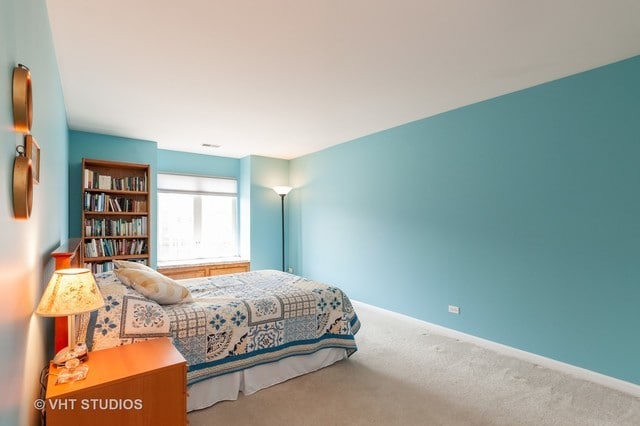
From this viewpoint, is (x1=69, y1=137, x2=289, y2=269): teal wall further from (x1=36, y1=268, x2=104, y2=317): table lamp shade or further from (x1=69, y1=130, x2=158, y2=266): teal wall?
(x1=36, y1=268, x2=104, y2=317): table lamp shade

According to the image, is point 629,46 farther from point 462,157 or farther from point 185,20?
point 185,20

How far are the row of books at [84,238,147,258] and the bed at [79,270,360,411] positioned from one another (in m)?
1.88

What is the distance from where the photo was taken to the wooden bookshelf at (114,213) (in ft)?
13.9

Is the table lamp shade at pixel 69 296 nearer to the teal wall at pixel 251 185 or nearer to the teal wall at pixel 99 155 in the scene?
the teal wall at pixel 99 155

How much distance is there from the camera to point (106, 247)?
14.3 feet

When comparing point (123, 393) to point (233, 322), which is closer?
point (123, 393)

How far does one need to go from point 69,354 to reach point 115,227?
330 cm

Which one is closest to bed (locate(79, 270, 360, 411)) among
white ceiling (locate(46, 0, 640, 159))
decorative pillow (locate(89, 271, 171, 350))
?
decorative pillow (locate(89, 271, 171, 350))

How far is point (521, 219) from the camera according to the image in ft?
10.1

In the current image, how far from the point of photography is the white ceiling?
1949 millimetres

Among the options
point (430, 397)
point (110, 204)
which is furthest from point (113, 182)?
point (430, 397)

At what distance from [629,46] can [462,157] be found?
59.6 inches

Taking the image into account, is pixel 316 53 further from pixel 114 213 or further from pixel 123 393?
pixel 114 213

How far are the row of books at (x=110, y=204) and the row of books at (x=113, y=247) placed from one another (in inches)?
16.5
